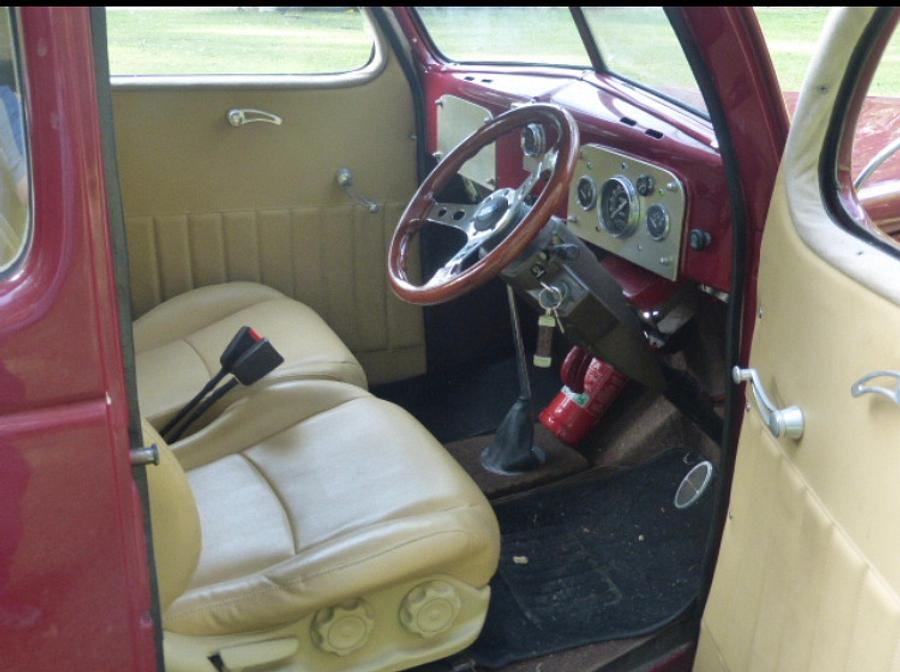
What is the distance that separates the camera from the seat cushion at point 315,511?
55.6 inches

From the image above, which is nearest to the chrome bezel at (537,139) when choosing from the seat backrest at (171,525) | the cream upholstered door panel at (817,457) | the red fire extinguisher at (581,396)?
the red fire extinguisher at (581,396)

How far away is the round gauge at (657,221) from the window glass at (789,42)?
370 millimetres

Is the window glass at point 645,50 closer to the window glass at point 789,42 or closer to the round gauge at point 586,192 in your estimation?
the round gauge at point 586,192

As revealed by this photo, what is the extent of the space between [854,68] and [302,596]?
3.41ft

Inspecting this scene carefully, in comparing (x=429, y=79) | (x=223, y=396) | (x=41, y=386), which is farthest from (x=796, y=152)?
(x=429, y=79)

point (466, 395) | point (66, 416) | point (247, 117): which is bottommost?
point (466, 395)

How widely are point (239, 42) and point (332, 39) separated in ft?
0.81

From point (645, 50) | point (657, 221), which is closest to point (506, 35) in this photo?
point (645, 50)

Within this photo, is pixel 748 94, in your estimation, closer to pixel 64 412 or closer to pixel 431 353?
pixel 64 412

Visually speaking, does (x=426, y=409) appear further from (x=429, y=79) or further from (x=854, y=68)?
(x=854, y=68)

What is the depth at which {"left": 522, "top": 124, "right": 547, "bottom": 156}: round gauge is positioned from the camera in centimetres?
203

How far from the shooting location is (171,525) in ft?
3.83

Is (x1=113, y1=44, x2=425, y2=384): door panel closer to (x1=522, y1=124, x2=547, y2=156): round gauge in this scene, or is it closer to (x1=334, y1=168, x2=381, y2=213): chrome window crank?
(x1=334, y1=168, x2=381, y2=213): chrome window crank

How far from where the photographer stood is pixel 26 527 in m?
0.90
